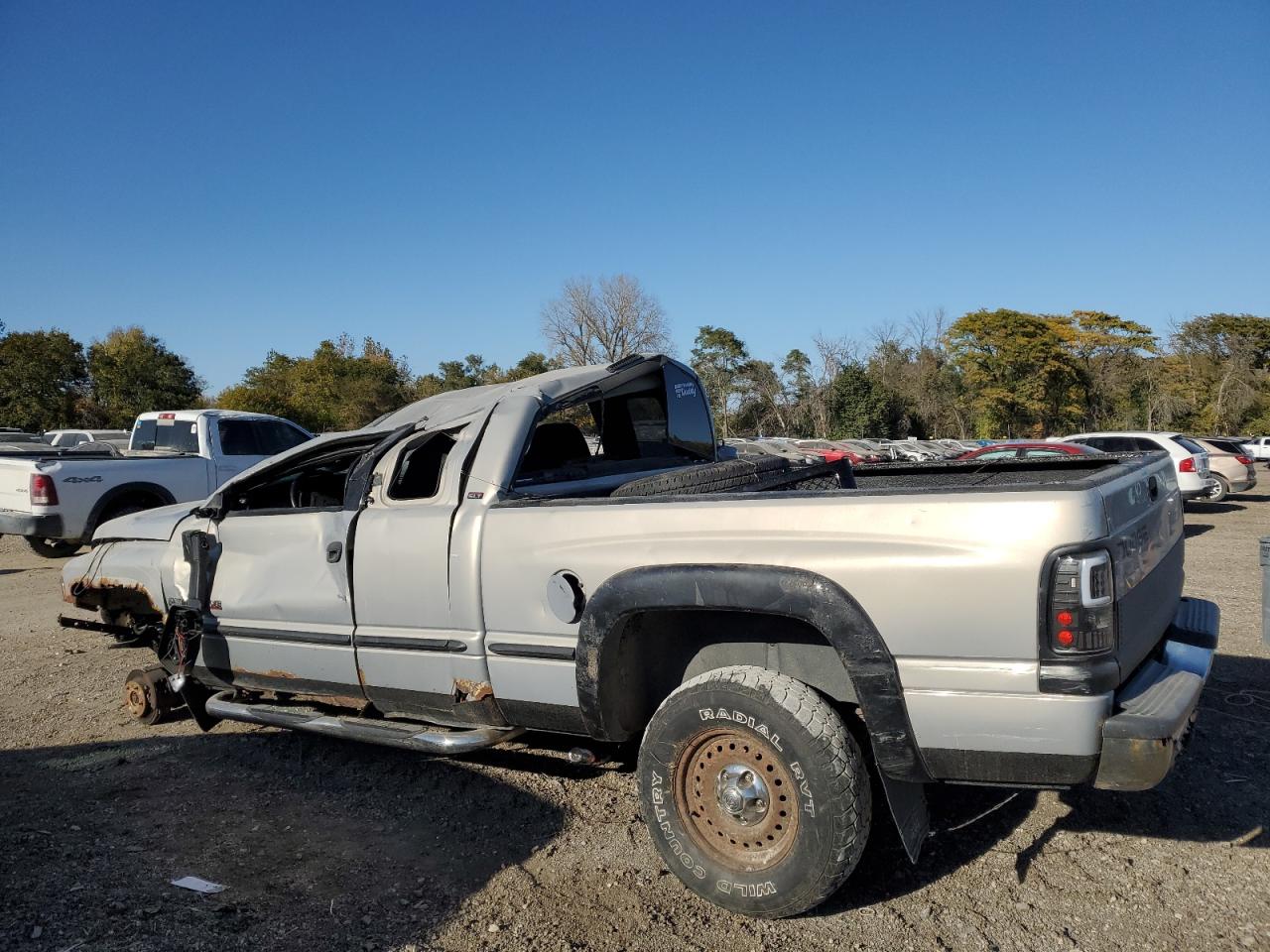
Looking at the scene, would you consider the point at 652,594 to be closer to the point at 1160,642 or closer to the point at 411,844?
the point at 411,844

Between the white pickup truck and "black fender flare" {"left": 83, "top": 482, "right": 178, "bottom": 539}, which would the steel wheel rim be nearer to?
"black fender flare" {"left": 83, "top": 482, "right": 178, "bottom": 539}

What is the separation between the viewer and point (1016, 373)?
49.8m

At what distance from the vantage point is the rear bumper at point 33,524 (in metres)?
9.75


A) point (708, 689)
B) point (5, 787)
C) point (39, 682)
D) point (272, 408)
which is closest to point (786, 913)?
point (708, 689)

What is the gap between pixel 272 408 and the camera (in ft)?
116

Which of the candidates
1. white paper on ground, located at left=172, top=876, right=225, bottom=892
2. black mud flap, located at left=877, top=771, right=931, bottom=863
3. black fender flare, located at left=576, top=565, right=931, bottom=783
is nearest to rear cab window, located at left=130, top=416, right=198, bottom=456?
white paper on ground, located at left=172, top=876, right=225, bottom=892

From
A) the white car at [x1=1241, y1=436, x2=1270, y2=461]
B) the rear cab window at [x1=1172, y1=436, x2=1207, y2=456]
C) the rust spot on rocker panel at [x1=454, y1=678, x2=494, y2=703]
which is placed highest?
the rear cab window at [x1=1172, y1=436, x2=1207, y2=456]

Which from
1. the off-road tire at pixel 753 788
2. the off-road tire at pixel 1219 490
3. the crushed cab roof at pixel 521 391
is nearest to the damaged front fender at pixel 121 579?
the crushed cab roof at pixel 521 391

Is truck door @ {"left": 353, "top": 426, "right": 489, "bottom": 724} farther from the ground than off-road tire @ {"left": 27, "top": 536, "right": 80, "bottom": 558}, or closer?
farther from the ground

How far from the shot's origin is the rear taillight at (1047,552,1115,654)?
2398 mm

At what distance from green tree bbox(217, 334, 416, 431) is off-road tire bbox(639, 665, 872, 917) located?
34509 mm

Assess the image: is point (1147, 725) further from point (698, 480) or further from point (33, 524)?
point (33, 524)

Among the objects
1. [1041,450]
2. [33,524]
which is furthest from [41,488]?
[1041,450]

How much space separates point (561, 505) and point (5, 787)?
325 cm
